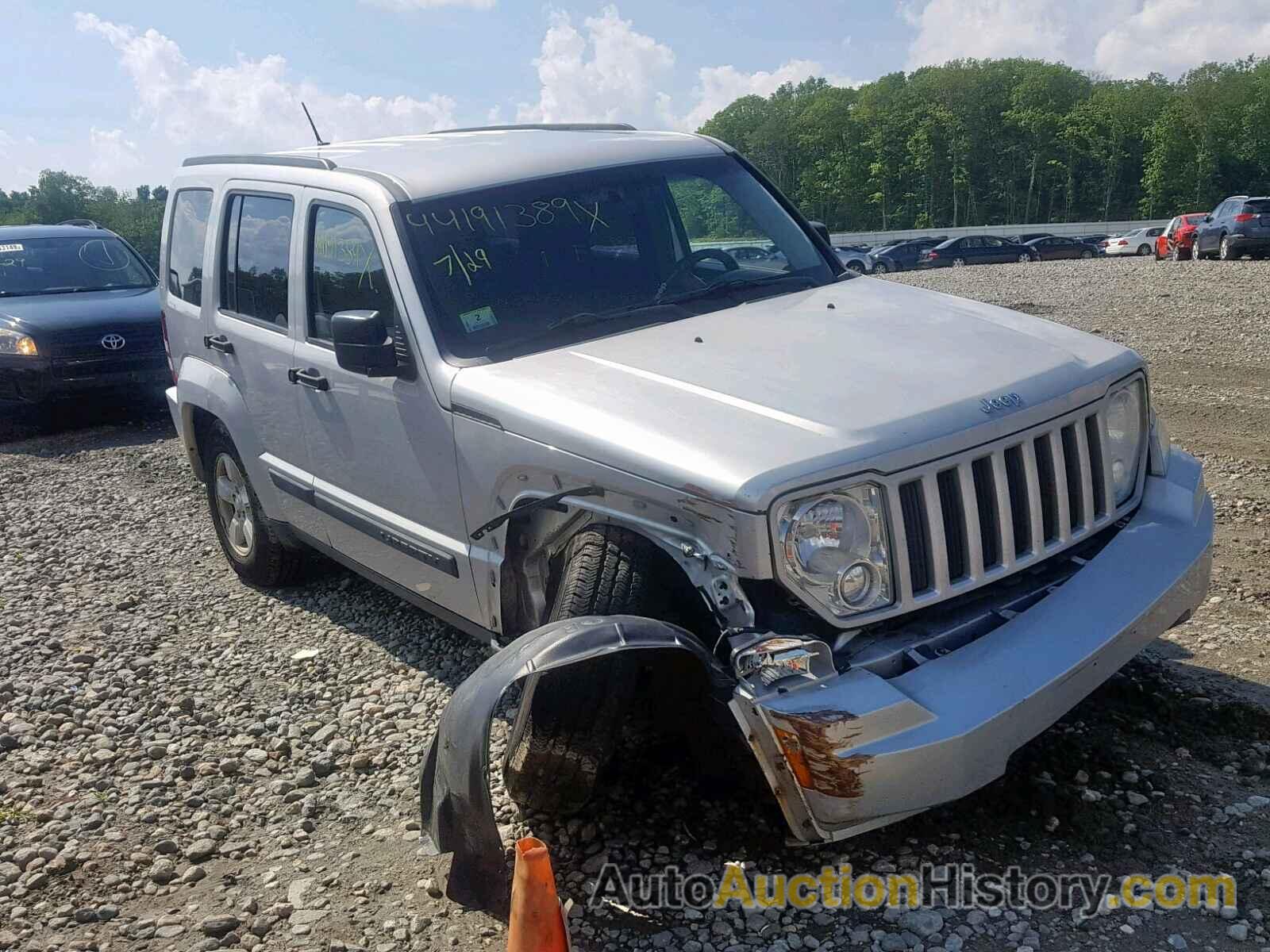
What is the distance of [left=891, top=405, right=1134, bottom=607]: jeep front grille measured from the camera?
2.88 metres

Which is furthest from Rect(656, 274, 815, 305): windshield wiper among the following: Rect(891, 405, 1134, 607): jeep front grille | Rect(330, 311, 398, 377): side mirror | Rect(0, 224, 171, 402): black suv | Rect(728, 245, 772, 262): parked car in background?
Rect(0, 224, 171, 402): black suv

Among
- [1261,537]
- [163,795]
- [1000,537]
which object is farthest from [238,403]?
[1261,537]

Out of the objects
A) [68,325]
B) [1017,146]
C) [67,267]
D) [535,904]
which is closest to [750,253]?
[535,904]

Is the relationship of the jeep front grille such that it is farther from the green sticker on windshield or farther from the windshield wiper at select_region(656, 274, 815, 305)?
the green sticker on windshield

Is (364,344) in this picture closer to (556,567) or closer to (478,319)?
(478,319)

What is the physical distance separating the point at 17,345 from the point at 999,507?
9516 mm

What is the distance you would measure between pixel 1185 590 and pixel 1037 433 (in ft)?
2.28

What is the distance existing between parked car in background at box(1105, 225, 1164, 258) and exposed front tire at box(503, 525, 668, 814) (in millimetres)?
44494

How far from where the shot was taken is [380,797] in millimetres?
3744

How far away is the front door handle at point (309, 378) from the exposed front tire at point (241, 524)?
94cm

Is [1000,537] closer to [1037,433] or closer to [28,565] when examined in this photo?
[1037,433]

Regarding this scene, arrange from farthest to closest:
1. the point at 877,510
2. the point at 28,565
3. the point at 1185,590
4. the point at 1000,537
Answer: the point at 28,565
the point at 1185,590
the point at 1000,537
the point at 877,510

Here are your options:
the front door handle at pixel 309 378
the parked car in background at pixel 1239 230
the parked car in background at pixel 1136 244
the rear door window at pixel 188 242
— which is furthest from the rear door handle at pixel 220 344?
the parked car in background at pixel 1136 244

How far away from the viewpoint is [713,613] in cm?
282
